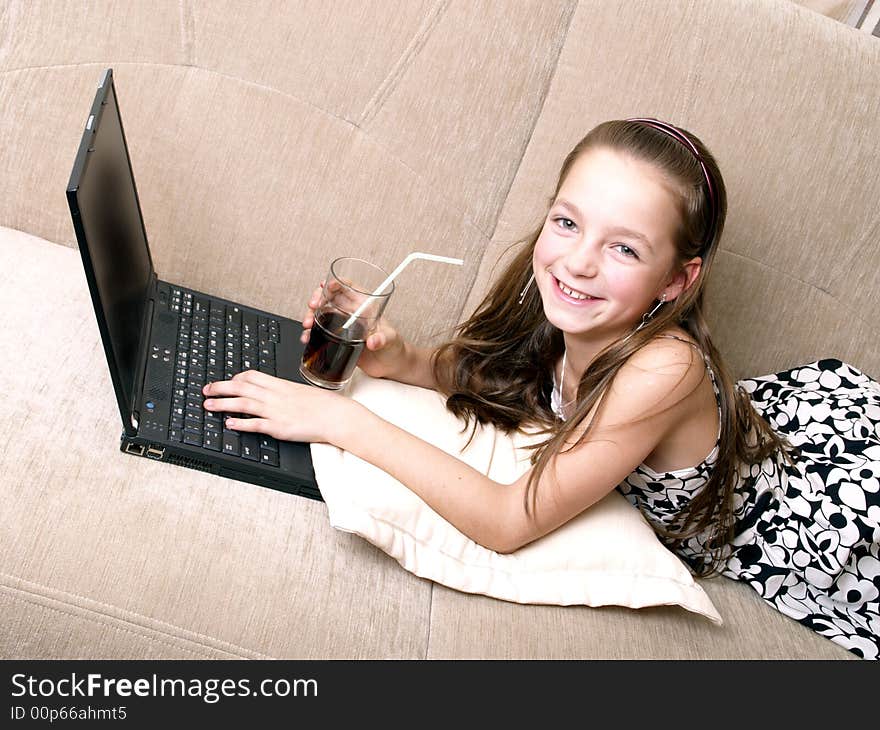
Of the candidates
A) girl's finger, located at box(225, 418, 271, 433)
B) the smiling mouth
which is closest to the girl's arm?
girl's finger, located at box(225, 418, 271, 433)

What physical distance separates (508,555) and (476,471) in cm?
12

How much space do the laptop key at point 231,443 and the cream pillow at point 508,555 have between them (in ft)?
0.33

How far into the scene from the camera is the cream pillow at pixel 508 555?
113cm

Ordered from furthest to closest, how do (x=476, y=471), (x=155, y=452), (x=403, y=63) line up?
1. (x=403, y=63)
2. (x=476, y=471)
3. (x=155, y=452)

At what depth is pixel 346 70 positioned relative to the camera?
1.57 m

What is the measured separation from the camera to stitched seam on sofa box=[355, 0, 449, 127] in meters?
1.56

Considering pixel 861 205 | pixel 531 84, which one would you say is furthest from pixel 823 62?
pixel 531 84

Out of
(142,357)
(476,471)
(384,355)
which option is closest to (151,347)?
(142,357)

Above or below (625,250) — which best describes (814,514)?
below

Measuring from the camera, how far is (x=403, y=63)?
1.57 metres

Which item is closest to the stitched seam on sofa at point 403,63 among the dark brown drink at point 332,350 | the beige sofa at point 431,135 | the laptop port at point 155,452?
the beige sofa at point 431,135

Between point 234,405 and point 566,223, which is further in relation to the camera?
point 566,223

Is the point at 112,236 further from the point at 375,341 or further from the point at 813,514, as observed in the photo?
the point at 813,514
